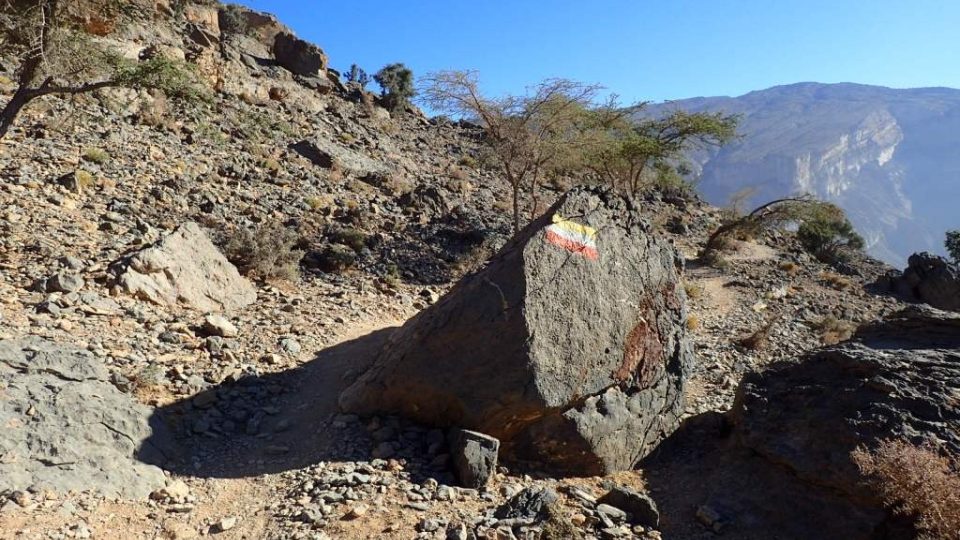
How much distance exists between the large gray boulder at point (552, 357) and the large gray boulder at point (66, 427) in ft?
6.51

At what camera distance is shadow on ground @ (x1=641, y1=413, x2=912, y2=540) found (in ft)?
15.8

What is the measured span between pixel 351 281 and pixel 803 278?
15.8 metres

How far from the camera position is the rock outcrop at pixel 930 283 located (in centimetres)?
1819

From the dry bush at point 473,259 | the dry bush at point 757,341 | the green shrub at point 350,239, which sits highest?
the green shrub at point 350,239

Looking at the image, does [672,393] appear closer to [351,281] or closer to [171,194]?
[351,281]

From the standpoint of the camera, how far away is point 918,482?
4410mm

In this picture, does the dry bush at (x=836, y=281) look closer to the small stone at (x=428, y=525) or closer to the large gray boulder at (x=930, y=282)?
the large gray boulder at (x=930, y=282)

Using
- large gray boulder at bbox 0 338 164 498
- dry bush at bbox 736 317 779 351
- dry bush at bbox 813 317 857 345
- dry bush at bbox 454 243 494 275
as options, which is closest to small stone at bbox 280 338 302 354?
large gray boulder at bbox 0 338 164 498

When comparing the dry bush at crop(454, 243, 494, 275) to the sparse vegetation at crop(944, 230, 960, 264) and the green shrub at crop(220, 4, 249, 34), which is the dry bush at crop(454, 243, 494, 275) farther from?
the sparse vegetation at crop(944, 230, 960, 264)

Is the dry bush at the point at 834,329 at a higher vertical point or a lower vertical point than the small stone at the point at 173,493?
lower

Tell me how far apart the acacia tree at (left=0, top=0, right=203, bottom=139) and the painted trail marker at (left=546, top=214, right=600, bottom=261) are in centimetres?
588

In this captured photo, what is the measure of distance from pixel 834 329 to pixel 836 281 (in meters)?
7.67

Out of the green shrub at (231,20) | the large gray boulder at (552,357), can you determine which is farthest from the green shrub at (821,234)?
the green shrub at (231,20)

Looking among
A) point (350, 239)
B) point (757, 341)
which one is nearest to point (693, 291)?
point (757, 341)
